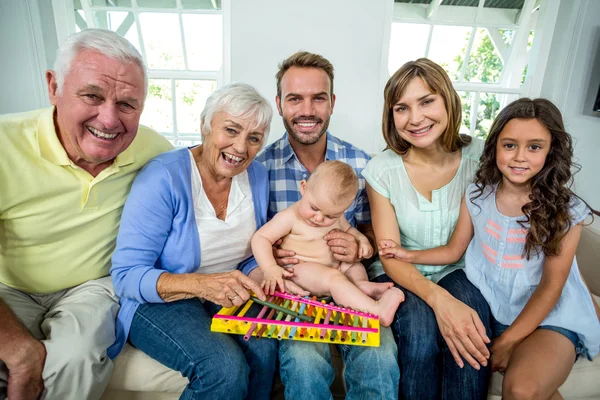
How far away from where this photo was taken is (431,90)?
1505mm

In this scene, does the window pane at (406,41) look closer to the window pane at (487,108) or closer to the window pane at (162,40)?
the window pane at (487,108)

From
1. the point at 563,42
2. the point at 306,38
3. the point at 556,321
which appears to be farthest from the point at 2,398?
the point at 563,42

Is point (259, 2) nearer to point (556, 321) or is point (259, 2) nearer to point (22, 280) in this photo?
point (22, 280)

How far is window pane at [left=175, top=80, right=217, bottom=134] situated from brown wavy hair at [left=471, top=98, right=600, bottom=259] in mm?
2616

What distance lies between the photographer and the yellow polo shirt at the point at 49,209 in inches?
50.3

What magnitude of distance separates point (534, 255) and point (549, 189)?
0.24 metres

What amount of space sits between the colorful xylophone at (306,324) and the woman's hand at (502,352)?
0.44 metres

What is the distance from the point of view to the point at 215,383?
1184 millimetres

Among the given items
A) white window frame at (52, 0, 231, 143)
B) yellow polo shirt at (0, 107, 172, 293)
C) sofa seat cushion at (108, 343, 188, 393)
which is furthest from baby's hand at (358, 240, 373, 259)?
white window frame at (52, 0, 231, 143)

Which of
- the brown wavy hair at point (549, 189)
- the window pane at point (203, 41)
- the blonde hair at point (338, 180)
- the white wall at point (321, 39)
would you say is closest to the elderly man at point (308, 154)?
the blonde hair at point (338, 180)

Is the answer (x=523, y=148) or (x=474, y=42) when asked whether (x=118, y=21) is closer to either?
(x=474, y=42)

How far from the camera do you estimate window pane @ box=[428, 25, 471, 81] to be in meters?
3.32

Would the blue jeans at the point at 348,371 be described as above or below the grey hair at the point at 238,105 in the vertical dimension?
below

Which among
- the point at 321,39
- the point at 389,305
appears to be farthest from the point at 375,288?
the point at 321,39
